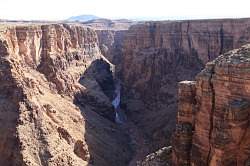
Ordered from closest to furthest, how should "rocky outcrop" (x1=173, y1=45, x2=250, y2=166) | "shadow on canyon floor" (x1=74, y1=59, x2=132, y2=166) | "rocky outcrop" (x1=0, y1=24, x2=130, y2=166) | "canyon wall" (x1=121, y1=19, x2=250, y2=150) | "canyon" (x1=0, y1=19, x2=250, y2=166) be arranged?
"rocky outcrop" (x1=173, y1=45, x2=250, y2=166) < "canyon" (x1=0, y1=19, x2=250, y2=166) < "rocky outcrop" (x1=0, y1=24, x2=130, y2=166) < "shadow on canyon floor" (x1=74, y1=59, x2=132, y2=166) < "canyon wall" (x1=121, y1=19, x2=250, y2=150)

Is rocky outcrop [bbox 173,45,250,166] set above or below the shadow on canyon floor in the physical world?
above

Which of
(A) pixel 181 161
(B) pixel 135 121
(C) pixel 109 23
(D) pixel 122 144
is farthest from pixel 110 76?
(C) pixel 109 23

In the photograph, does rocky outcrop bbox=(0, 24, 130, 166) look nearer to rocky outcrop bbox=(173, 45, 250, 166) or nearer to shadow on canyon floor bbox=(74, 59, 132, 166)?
shadow on canyon floor bbox=(74, 59, 132, 166)

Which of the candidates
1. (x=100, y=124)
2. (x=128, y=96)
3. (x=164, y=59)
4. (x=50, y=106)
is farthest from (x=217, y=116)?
(x=128, y=96)

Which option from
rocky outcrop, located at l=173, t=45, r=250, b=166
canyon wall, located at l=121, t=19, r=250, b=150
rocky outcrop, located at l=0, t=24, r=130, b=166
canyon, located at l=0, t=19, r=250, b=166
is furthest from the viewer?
canyon wall, located at l=121, t=19, r=250, b=150

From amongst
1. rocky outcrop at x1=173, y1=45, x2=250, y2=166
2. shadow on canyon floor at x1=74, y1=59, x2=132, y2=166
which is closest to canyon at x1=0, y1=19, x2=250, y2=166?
rocky outcrop at x1=173, y1=45, x2=250, y2=166

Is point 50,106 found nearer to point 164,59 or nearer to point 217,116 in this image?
point 217,116
